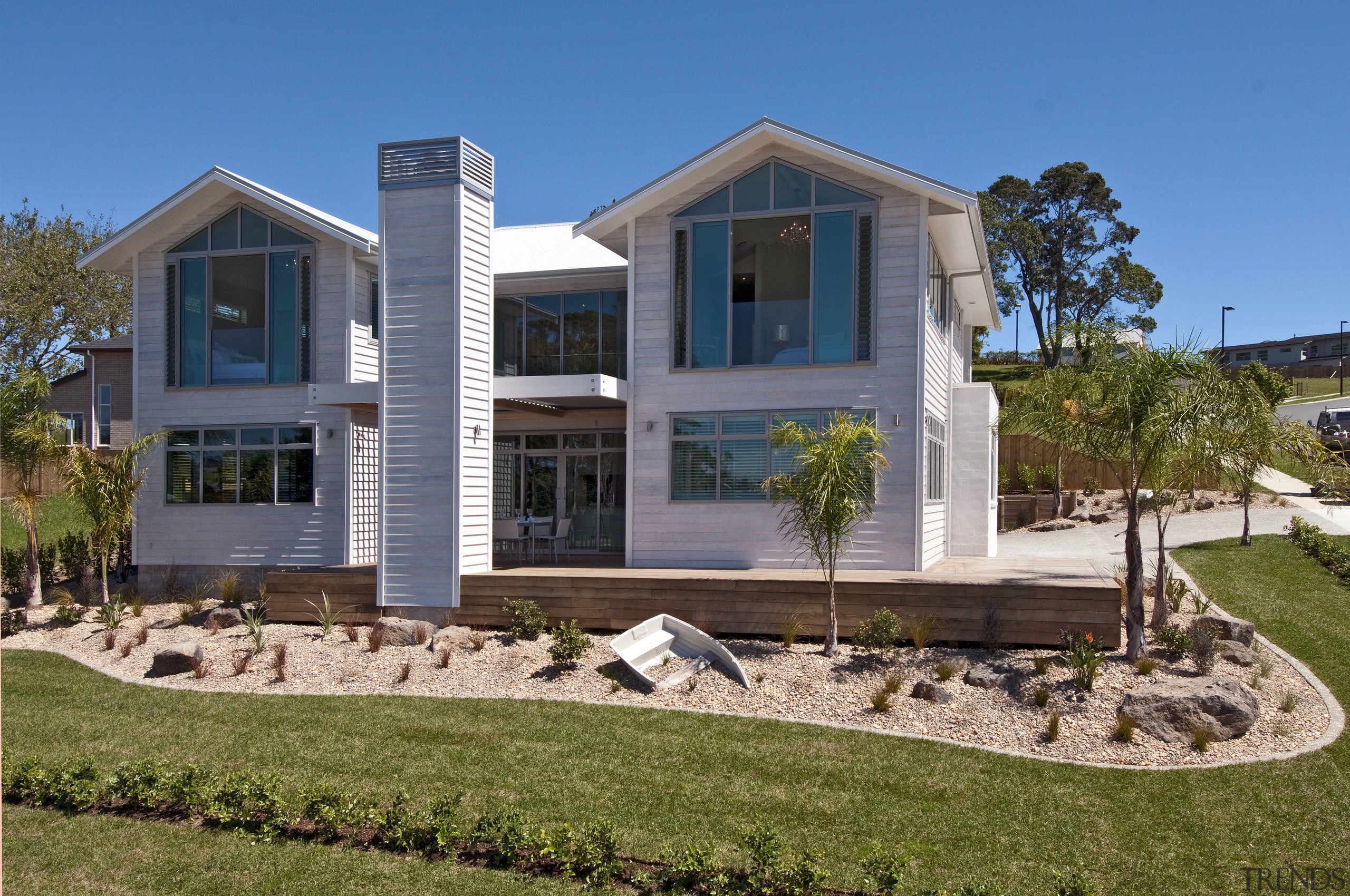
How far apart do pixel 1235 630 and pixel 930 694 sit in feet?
12.6

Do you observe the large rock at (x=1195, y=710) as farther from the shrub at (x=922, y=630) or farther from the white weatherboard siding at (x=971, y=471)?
the white weatherboard siding at (x=971, y=471)

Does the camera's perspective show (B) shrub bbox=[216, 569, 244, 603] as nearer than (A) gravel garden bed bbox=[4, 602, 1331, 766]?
No

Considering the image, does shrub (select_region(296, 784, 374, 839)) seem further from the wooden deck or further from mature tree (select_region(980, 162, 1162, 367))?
mature tree (select_region(980, 162, 1162, 367))

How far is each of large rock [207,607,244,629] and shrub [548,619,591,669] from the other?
517cm

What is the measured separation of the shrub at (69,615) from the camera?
46.3ft

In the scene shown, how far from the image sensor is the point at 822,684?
33.1 ft

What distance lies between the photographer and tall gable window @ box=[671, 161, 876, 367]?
44.0 feet

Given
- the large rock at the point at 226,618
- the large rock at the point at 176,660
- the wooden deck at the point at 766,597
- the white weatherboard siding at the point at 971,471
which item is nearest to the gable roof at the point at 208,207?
the wooden deck at the point at 766,597

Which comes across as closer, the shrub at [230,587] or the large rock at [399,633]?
the large rock at [399,633]

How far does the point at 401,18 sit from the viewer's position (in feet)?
45.7

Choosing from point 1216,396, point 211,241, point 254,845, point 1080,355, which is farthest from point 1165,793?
point 1080,355

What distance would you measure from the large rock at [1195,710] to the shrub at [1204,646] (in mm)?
1068

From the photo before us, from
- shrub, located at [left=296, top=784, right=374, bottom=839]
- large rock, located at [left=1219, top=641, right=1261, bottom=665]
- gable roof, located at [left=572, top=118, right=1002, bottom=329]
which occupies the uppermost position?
gable roof, located at [left=572, top=118, right=1002, bottom=329]

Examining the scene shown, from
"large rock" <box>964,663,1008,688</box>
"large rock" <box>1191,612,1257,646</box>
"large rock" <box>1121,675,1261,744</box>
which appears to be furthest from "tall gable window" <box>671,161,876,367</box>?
"large rock" <box>1121,675,1261,744</box>
